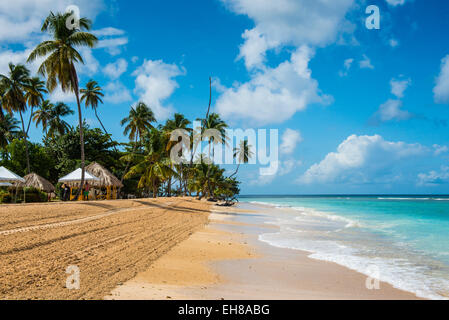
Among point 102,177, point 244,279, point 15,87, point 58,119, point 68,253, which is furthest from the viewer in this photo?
point 58,119

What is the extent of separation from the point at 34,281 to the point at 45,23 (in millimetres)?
21876

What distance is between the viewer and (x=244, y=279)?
5082 millimetres

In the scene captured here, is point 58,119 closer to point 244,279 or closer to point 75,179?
point 75,179

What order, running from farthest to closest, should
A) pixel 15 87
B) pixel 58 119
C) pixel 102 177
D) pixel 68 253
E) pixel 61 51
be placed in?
pixel 58 119 < pixel 15 87 < pixel 102 177 < pixel 61 51 < pixel 68 253

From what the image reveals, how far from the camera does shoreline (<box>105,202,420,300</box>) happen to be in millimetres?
4145

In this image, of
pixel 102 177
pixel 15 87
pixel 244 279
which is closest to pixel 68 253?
pixel 244 279

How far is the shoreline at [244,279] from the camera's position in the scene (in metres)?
4.14

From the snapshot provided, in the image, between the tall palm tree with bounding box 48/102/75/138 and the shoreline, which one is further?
the tall palm tree with bounding box 48/102/75/138

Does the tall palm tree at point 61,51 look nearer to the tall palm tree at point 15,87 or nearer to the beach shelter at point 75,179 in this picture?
the beach shelter at point 75,179

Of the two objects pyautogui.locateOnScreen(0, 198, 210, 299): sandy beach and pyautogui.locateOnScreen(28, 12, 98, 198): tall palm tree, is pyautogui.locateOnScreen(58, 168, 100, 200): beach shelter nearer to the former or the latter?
pyautogui.locateOnScreen(28, 12, 98, 198): tall palm tree

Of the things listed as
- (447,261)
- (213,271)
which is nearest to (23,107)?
(213,271)

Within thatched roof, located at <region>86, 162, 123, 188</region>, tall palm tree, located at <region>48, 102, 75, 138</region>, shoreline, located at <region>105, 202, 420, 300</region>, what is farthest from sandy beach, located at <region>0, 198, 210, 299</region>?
tall palm tree, located at <region>48, 102, 75, 138</region>

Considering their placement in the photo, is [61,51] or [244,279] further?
[61,51]
